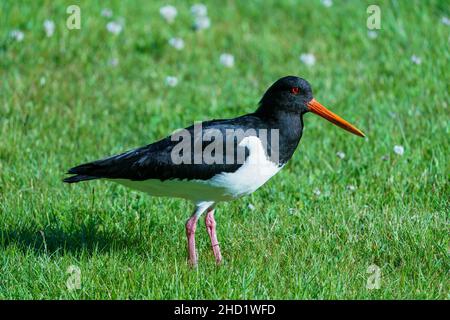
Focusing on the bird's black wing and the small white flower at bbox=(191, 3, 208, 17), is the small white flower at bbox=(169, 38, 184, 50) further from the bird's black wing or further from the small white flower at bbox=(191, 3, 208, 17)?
the bird's black wing

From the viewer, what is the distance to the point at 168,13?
950 cm

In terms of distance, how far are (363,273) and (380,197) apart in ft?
3.83

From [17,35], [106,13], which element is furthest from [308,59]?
[17,35]

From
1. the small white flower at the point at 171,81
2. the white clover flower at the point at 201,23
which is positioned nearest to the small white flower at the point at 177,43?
the white clover flower at the point at 201,23

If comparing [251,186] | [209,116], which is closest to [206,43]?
[209,116]

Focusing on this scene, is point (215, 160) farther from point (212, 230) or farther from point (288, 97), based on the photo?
point (288, 97)

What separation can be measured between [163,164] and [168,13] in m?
4.72

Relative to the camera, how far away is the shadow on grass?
5316 millimetres

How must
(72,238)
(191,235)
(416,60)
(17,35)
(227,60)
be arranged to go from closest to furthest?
(191,235)
(72,238)
(416,60)
(17,35)
(227,60)

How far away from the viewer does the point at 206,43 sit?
9250mm

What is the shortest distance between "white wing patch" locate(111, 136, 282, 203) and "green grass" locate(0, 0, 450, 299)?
401mm

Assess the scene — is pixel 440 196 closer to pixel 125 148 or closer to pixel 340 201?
pixel 340 201
